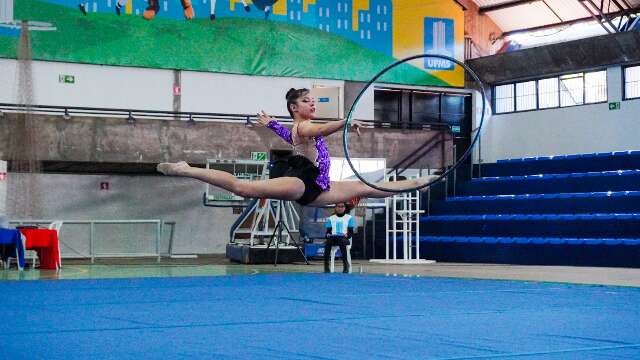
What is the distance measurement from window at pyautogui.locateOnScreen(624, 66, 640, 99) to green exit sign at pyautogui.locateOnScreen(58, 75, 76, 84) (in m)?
14.4

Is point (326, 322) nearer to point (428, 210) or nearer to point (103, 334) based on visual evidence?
point (103, 334)

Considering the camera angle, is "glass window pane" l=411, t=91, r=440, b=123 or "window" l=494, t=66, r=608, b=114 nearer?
"window" l=494, t=66, r=608, b=114

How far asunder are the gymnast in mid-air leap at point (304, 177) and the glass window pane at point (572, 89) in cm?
1948

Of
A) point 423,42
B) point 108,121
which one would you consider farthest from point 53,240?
point 423,42

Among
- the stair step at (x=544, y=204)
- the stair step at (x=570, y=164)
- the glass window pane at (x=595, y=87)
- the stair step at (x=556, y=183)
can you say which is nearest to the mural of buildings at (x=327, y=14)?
Answer: the stair step at (x=570, y=164)

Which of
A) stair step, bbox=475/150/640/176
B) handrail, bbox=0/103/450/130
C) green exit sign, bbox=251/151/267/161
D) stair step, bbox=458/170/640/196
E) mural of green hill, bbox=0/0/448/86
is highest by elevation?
mural of green hill, bbox=0/0/448/86

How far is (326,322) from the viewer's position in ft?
19.8

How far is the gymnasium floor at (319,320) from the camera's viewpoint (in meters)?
4.66

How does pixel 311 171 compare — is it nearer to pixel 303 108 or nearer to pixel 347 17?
pixel 303 108

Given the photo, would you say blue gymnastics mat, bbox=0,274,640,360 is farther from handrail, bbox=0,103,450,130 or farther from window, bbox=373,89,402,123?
window, bbox=373,89,402,123

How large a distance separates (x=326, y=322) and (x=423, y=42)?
68.2 feet

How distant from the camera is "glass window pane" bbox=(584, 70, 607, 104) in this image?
24.8 m

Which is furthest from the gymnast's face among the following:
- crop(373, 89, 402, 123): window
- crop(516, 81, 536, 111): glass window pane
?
crop(516, 81, 536, 111): glass window pane

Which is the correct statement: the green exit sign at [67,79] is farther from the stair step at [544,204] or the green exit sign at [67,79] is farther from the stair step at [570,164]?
the stair step at [570,164]
